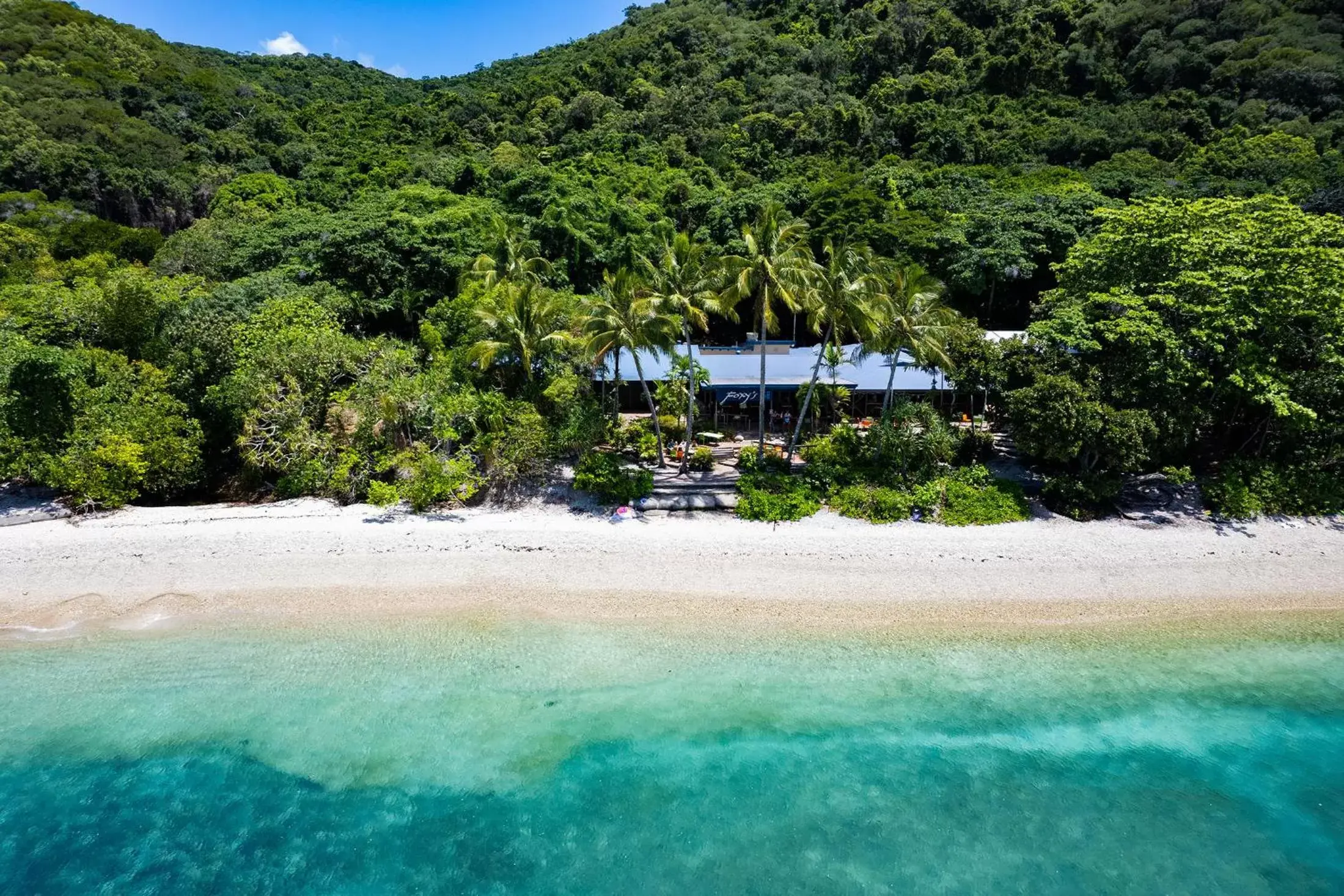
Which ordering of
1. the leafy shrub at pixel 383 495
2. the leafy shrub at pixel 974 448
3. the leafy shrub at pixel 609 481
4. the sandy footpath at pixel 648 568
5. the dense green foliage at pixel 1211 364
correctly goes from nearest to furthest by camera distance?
the sandy footpath at pixel 648 568, the dense green foliage at pixel 1211 364, the leafy shrub at pixel 383 495, the leafy shrub at pixel 609 481, the leafy shrub at pixel 974 448

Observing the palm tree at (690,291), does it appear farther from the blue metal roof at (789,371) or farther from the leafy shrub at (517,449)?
the leafy shrub at (517,449)

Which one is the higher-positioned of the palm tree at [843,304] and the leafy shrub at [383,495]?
the palm tree at [843,304]

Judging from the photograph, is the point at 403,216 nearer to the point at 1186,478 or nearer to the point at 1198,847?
the point at 1186,478

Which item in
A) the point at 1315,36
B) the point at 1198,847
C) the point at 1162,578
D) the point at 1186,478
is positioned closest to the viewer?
the point at 1198,847

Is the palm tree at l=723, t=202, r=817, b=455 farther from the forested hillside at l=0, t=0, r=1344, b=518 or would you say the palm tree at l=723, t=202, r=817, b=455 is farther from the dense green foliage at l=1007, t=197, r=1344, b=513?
the dense green foliage at l=1007, t=197, r=1344, b=513

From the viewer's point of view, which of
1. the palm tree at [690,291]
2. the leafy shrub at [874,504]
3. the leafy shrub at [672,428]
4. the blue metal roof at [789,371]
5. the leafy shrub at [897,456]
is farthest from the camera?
the blue metal roof at [789,371]

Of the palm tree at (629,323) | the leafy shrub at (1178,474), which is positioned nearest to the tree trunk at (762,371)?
the palm tree at (629,323)

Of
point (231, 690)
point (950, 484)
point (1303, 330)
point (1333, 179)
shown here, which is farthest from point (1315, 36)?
point (231, 690)
